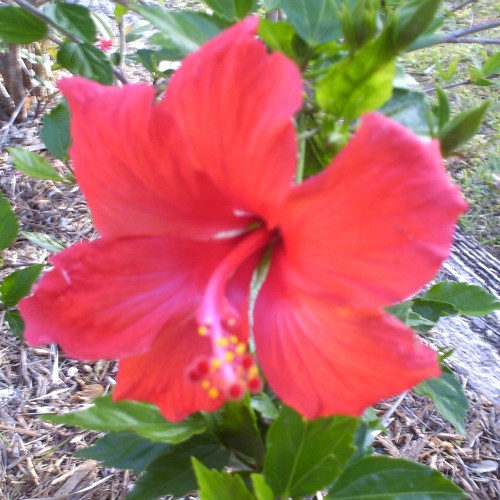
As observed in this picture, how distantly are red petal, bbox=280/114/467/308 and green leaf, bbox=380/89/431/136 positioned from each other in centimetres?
19

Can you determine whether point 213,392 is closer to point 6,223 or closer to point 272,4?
point 272,4

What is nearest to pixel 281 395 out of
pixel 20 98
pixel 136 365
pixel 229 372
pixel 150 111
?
pixel 229 372

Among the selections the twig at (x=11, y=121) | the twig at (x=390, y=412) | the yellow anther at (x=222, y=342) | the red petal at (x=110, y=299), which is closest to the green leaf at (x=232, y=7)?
the red petal at (x=110, y=299)

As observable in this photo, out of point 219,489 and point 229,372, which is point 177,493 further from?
point 229,372

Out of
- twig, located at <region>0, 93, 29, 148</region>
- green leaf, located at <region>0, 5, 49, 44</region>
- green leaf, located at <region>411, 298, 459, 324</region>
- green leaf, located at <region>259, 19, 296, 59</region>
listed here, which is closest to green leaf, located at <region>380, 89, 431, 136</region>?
green leaf, located at <region>259, 19, 296, 59</region>

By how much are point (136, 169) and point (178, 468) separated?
0.45m

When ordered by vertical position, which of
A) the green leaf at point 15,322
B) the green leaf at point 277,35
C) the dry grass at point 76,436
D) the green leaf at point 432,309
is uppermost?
the green leaf at point 277,35

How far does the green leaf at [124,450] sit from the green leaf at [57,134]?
0.66m

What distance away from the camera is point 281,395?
56cm

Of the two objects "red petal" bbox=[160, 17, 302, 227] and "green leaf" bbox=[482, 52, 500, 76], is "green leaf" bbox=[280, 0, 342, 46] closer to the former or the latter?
"red petal" bbox=[160, 17, 302, 227]

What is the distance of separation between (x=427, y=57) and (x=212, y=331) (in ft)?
11.2

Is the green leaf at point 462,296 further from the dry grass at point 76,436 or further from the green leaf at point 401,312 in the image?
the green leaf at point 401,312

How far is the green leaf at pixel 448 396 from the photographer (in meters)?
1.08

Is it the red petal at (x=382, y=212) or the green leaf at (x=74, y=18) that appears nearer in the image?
the red petal at (x=382, y=212)
